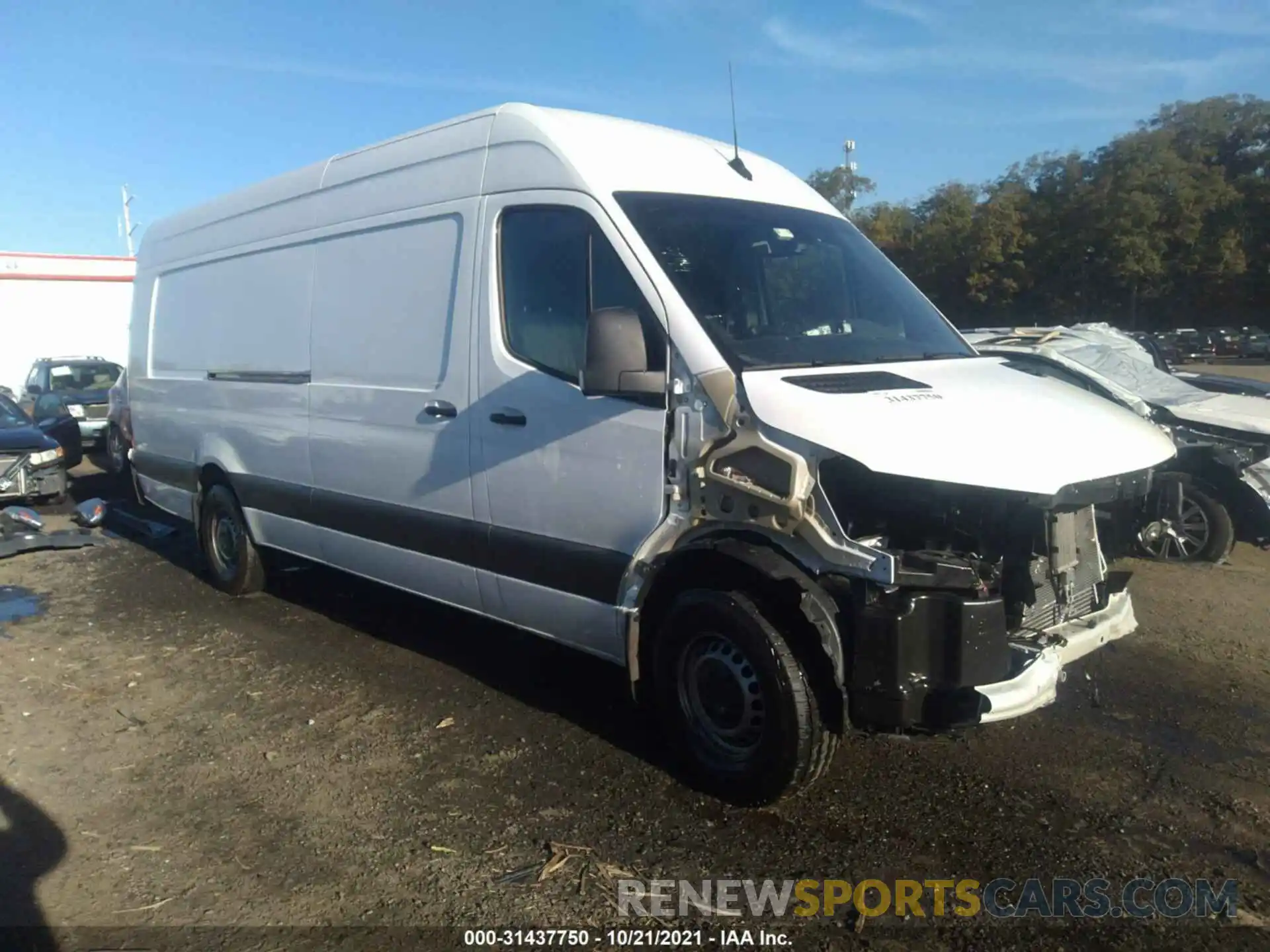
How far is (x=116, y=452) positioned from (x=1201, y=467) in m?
14.1

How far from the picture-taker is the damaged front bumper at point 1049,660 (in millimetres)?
3508

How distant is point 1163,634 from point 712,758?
362cm

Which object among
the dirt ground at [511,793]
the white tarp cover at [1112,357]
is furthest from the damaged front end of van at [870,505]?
the white tarp cover at [1112,357]

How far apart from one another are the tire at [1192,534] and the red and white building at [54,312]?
26391 mm

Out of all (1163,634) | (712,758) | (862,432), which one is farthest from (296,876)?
(1163,634)

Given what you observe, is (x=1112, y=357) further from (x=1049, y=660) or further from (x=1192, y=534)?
(x=1049, y=660)

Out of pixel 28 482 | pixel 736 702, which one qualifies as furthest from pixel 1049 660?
pixel 28 482

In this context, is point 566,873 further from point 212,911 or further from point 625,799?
point 212,911

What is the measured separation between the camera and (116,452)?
15.0 metres

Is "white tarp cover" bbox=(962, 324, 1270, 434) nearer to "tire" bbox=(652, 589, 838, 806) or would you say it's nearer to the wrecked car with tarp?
the wrecked car with tarp

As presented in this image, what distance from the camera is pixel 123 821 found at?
13.3ft

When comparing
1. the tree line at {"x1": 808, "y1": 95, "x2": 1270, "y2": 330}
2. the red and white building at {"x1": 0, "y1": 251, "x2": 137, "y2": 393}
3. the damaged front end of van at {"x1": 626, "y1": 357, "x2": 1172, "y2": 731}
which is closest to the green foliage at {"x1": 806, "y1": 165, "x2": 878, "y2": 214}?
the tree line at {"x1": 808, "y1": 95, "x2": 1270, "y2": 330}

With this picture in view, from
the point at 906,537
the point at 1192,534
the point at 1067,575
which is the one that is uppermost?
the point at 906,537
